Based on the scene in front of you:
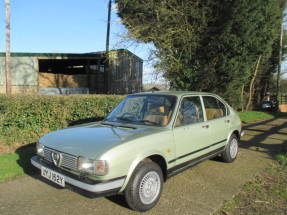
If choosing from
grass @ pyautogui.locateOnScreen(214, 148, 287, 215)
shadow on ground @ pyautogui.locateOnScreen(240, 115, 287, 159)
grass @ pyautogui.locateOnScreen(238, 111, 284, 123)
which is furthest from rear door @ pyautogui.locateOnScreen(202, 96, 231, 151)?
grass @ pyautogui.locateOnScreen(238, 111, 284, 123)

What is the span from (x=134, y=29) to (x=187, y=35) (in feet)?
9.30

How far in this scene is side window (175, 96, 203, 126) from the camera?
3871 millimetres

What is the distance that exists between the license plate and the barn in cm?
1092

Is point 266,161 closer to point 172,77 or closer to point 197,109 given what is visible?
point 197,109

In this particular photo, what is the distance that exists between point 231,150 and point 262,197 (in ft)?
5.72

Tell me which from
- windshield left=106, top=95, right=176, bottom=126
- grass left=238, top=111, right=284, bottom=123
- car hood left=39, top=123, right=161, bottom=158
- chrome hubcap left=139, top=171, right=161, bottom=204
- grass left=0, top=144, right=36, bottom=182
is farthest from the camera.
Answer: grass left=238, top=111, right=284, bottom=123

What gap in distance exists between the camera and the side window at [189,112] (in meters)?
3.87

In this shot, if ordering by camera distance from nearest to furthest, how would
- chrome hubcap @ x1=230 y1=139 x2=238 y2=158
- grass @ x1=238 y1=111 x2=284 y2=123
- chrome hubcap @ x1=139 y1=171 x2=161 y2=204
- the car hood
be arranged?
the car hood < chrome hubcap @ x1=139 y1=171 x2=161 y2=204 < chrome hubcap @ x1=230 y1=139 x2=238 y2=158 < grass @ x1=238 y1=111 x2=284 y2=123

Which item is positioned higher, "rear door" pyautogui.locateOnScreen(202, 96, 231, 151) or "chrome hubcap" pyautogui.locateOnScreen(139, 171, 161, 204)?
"rear door" pyautogui.locateOnScreen(202, 96, 231, 151)

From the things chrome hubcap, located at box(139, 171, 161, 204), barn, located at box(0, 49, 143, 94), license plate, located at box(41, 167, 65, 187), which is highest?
barn, located at box(0, 49, 143, 94)

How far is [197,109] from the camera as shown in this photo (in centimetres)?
434

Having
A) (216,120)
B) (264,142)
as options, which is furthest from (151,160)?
(264,142)

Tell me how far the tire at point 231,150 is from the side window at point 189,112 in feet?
4.23

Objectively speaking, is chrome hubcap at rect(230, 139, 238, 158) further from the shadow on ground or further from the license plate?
the license plate
